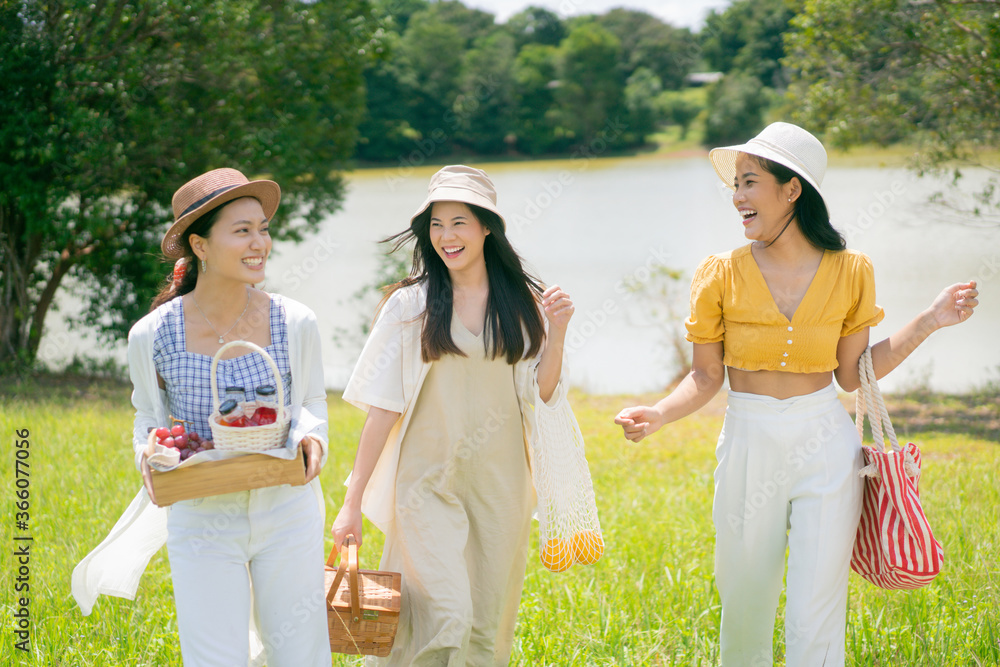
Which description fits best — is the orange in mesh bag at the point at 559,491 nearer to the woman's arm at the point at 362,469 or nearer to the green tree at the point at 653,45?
the woman's arm at the point at 362,469

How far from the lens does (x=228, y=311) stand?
2.81m

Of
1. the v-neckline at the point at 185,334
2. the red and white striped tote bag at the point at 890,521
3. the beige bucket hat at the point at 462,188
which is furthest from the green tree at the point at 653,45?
the v-neckline at the point at 185,334

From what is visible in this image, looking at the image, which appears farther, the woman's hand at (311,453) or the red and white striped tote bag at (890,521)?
the red and white striped tote bag at (890,521)

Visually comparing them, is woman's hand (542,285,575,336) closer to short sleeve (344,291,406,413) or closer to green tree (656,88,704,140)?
short sleeve (344,291,406,413)

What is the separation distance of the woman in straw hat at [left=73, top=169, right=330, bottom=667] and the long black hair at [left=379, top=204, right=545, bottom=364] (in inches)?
21.3

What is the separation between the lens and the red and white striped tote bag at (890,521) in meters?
2.88

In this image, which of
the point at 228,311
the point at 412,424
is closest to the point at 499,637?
the point at 412,424

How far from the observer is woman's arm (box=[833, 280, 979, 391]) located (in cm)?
295

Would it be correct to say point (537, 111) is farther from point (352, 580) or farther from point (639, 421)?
point (352, 580)

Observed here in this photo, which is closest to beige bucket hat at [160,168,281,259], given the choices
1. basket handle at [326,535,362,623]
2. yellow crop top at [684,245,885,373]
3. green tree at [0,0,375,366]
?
basket handle at [326,535,362,623]

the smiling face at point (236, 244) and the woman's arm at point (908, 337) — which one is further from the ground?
the smiling face at point (236, 244)

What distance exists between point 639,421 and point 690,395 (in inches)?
8.9

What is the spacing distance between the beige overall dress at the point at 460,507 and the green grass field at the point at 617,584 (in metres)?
0.58

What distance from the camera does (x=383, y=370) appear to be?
3297 mm
